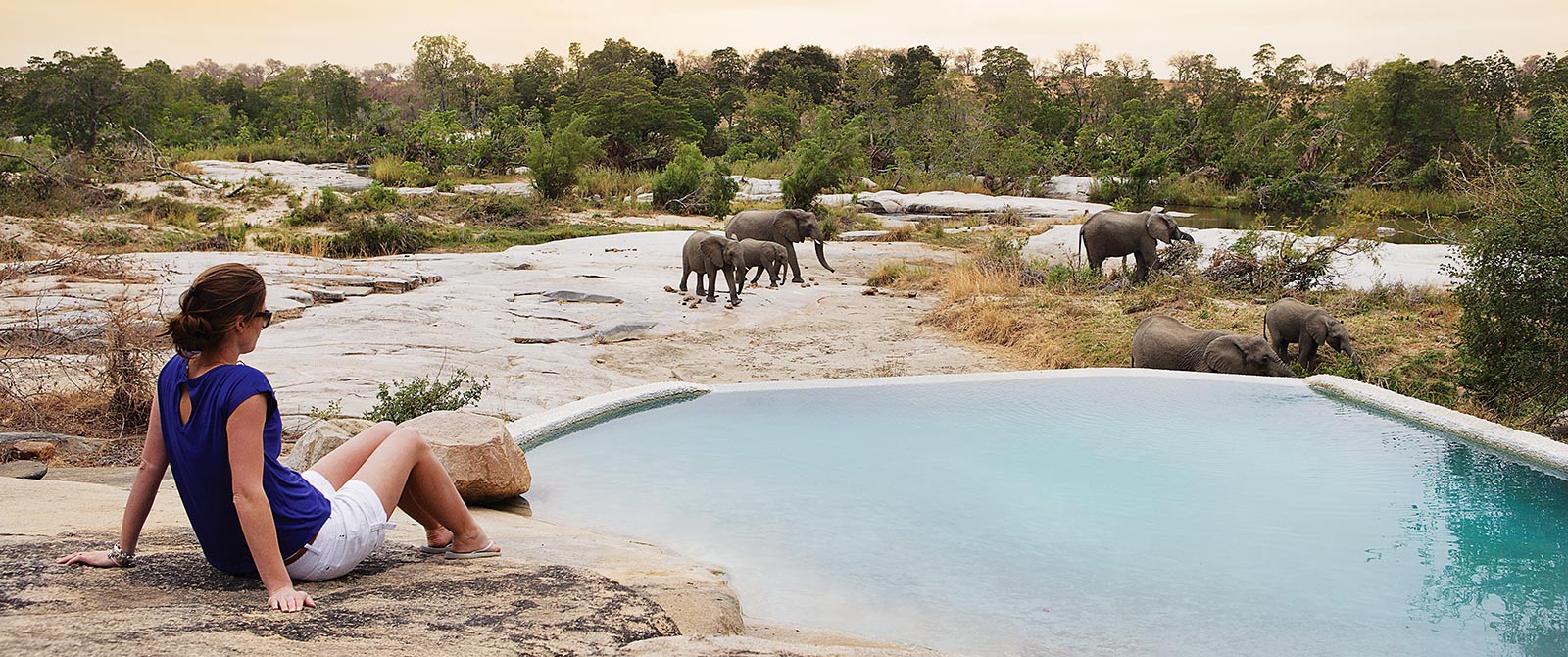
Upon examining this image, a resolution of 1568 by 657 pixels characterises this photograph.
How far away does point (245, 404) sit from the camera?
96.4 inches

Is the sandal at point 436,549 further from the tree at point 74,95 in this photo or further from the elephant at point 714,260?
the tree at point 74,95

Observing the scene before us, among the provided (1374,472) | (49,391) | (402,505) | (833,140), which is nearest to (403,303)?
(49,391)

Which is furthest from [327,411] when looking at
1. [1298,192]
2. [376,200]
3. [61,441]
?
[1298,192]

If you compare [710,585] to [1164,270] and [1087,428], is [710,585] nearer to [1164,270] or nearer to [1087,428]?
[1087,428]

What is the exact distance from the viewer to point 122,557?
2.58 meters

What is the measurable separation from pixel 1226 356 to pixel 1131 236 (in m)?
5.43

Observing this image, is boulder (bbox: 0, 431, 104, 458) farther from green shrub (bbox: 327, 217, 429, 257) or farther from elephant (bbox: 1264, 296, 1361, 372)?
green shrub (bbox: 327, 217, 429, 257)

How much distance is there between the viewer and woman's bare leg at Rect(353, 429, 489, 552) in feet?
9.77

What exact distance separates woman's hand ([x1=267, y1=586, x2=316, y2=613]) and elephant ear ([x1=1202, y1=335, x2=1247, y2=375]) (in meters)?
6.94

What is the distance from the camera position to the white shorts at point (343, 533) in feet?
8.70

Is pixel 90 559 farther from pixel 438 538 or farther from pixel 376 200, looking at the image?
pixel 376 200

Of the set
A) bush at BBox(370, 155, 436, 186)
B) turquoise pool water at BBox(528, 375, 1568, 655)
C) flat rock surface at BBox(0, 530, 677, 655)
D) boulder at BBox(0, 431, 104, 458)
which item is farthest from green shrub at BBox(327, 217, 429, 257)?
flat rock surface at BBox(0, 530, 677, 655)

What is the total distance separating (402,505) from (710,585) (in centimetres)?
97

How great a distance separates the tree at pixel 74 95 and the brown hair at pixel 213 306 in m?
26.7
